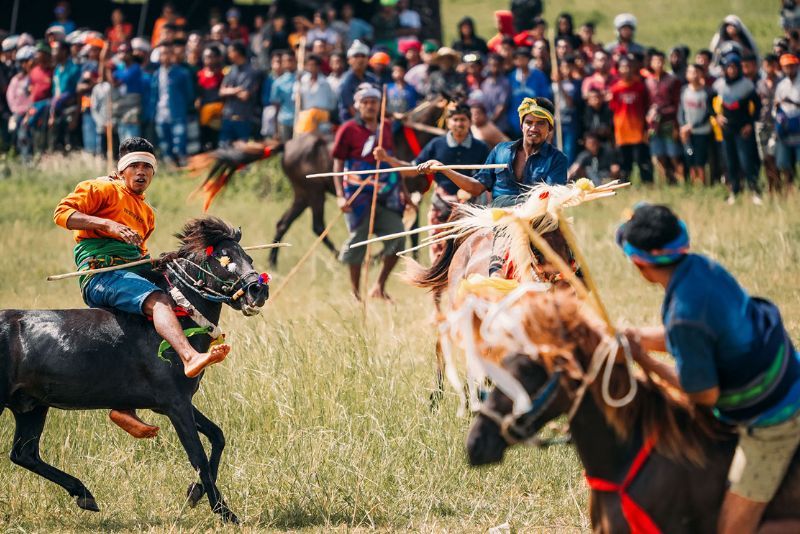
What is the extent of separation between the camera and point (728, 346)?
5.01 metres

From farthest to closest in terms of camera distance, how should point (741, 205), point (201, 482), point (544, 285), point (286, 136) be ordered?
1. point (286, 136)
2. point (741, 205)
3. point (201, 482)
4. point (544, 285)

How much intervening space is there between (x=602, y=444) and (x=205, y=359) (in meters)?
2.77

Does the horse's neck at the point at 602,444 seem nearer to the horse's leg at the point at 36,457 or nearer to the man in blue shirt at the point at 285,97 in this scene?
the horse's leg at the point at 36,457

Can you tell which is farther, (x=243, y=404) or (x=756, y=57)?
(x=756, y=57)

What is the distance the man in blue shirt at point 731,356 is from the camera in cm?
495

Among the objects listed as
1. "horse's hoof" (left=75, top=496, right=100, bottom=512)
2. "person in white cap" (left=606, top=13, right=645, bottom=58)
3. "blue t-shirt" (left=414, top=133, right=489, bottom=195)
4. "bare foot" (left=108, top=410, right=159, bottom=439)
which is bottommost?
"person in white cap" (left=606, top=13, right=645, bottom=58)

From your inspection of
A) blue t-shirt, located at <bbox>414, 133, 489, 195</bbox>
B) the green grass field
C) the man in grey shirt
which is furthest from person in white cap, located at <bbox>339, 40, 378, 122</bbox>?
the green grass field

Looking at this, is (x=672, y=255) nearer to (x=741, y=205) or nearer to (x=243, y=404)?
(x=243, y=404)

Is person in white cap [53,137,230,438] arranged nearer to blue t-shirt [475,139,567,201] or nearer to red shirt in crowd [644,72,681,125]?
blue t-shirt [475,139,567,201]

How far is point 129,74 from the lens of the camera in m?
20.9

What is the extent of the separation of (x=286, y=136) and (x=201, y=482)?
13.1 meters

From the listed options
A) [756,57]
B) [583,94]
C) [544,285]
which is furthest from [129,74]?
[544,285]

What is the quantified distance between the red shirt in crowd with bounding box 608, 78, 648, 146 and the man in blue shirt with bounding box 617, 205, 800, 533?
43.2 feet

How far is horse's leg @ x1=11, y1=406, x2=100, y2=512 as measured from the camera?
25.1 ft
